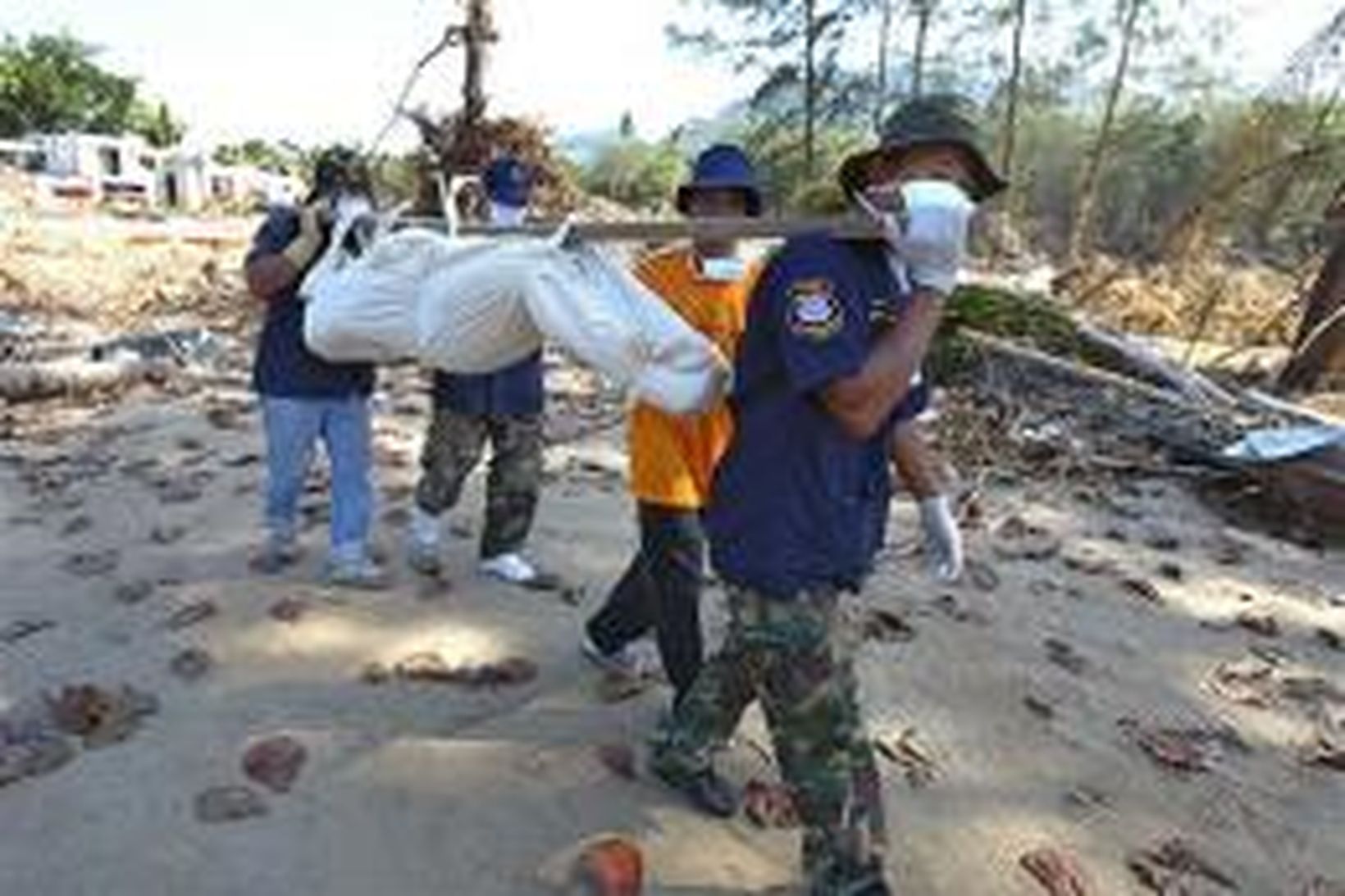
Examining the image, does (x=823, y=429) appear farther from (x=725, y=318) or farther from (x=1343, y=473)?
(x=1343, y=473)

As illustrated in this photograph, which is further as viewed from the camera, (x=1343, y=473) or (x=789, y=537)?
(x=1343, y=473)

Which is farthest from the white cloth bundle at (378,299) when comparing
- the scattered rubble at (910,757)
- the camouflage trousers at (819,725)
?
the scattered rubble at (910,757)

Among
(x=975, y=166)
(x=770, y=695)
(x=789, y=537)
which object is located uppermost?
(x=975, y=166)

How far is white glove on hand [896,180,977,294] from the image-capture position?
9.87 feet

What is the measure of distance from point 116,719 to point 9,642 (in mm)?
884

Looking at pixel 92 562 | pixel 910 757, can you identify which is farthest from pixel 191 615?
pixel 910 757

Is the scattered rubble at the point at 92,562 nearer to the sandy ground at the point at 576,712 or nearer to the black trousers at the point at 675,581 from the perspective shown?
the sandy ground at the point at 576,712

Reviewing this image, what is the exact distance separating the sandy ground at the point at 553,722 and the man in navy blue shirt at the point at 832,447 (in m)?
0.50

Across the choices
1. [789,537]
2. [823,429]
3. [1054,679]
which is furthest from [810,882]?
[1054,679]

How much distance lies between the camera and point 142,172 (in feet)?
137

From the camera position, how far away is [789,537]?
327 cm

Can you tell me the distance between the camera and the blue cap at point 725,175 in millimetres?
4168

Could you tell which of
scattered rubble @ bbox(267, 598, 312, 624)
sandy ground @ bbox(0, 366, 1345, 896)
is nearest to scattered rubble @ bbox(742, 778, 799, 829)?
sandy ground @ bbox(0, 366, 1345, 896)

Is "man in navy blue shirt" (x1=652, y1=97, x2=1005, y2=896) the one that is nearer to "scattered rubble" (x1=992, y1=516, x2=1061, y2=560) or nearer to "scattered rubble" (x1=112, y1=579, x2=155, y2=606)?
"scattered rubble" (x1=112, y1=579, x2=155, y2=606)
